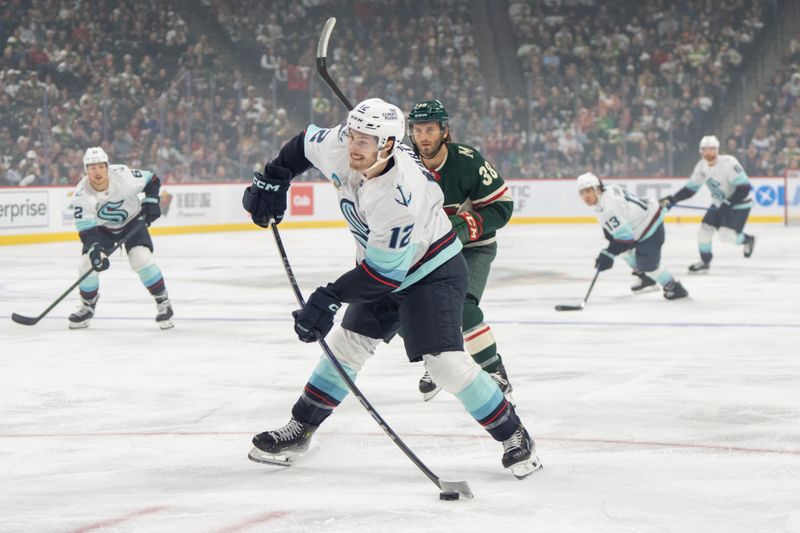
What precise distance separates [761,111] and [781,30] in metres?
2.46

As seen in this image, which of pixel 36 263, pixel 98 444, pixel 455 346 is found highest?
pixel 455 346

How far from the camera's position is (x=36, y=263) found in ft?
40.6

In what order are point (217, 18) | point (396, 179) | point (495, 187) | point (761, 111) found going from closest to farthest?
point (396, 179) < point (495, 187) < point (761, 111) < point (217, 18)

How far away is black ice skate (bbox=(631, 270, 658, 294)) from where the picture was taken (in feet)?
30.9

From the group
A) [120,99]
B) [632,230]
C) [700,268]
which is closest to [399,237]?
[632,230]

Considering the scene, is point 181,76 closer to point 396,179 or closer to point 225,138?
point 225,138

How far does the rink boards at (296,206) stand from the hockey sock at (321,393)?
11.8 meters

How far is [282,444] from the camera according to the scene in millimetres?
3857

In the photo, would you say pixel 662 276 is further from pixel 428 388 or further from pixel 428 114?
pixel 428 114

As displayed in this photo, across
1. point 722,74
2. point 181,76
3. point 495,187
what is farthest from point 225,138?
point 495,187

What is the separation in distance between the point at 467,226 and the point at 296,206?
14.0m

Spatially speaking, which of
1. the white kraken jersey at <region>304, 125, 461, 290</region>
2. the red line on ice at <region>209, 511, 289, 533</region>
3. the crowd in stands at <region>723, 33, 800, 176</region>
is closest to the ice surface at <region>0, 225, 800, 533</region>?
the red line on ice at <region>209, 511, 289, 533</region>

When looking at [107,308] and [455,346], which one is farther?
[107,308]

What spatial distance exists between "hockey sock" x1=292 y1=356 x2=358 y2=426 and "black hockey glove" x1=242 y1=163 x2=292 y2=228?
0.54m
